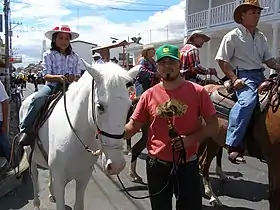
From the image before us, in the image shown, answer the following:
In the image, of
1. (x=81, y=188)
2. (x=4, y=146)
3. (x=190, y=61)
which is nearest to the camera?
(x=81, y=188)

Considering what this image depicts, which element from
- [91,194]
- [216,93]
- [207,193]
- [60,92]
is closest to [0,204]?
[91,194]

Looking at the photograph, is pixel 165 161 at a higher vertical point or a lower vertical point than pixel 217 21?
lower

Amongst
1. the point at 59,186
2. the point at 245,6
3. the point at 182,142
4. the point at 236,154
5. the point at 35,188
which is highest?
the point at 245,6

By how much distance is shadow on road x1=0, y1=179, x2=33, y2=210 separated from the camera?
570 centimetres

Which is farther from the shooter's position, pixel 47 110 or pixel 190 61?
pixel 190 61

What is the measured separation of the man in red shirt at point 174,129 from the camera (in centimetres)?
330

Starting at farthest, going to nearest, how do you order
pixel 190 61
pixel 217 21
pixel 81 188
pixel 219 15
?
pixel 217 21 → pixel 219 15 → pixel 190 61 → pixel 81 188

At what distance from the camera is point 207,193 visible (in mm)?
6027

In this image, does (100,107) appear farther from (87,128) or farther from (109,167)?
(87,128)

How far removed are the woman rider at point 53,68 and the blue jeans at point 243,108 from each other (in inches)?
78.4

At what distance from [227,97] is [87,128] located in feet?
8.06

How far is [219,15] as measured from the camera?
23.3 meters

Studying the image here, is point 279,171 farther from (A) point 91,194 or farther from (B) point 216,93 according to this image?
(A) point 91,194

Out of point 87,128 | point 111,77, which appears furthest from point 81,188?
point 111,77
